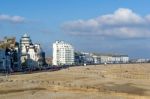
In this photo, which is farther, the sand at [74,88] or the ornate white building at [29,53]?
the ornate white building at [29,53]

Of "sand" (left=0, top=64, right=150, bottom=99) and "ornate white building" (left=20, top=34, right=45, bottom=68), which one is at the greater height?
"ornate white building" (left=20, top=34, right=45, bottom=68)

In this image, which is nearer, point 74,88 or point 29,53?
point 74,88

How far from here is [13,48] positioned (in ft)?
481

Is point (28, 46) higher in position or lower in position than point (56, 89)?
higher

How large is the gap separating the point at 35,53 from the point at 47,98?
469 feet

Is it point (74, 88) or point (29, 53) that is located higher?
point (29, 53)

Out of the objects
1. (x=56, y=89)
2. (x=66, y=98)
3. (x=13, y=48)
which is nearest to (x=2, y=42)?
(x=13, y=48)

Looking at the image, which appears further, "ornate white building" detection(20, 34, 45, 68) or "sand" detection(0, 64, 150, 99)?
"ornate white building" detection(20, 34, 45, 68)

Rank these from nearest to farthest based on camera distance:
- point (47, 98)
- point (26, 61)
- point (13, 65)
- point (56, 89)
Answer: point (47, 98), point (56, 89), point (13, 65), point (26, 61)

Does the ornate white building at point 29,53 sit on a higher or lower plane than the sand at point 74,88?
higher

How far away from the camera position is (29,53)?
180500 millimetres

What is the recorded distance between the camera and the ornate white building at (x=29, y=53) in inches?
6900

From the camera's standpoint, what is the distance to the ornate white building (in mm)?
175250

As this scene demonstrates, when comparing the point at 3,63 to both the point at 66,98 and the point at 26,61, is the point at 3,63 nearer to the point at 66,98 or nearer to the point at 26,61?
the point at 26,61
